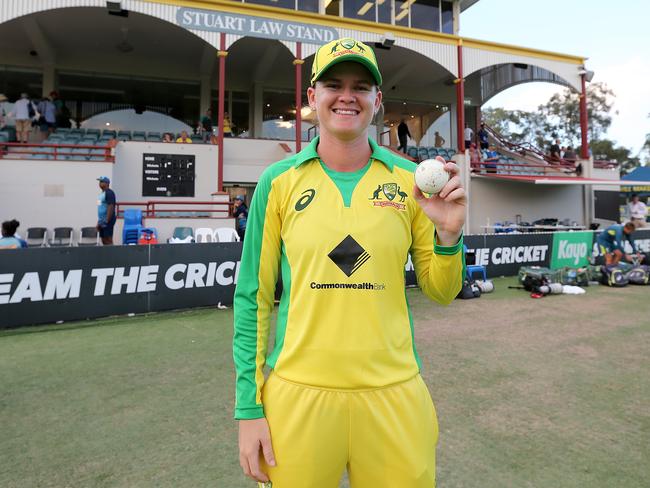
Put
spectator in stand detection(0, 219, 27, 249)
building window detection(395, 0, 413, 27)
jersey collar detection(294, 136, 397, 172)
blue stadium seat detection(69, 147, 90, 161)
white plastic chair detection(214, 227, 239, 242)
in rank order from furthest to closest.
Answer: building window detection(395, 0, 413, 27) < blue stadium seat detection(69, 147, 90, 161) < white plastic chair detection(214, 227, 239, 242) < spectator in stand detection(0, 219, 27, 249) < jersey collar detection(294, 136, 397, 172)

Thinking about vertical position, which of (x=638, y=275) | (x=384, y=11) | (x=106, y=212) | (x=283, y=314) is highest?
(x=384, y=11)

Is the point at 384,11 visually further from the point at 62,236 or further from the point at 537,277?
the point at 62,236

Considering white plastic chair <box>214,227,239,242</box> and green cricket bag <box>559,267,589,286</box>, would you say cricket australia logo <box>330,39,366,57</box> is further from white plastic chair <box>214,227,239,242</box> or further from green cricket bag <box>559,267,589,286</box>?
white plastic chair <box>214,227,239,242</box>

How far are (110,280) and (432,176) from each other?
7190 millimetres

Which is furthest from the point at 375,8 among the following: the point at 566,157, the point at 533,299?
the point at 533,299

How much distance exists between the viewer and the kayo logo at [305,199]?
1489 mm

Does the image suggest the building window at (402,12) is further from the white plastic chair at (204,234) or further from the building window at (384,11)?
the white plastic chair at (204,234)

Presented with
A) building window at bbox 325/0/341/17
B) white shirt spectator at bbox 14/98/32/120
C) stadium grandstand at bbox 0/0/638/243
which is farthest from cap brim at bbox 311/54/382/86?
building window at bbox 325/0/341/17

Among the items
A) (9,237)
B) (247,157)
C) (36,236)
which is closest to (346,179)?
(9,237)

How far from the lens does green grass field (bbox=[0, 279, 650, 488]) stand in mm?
2822

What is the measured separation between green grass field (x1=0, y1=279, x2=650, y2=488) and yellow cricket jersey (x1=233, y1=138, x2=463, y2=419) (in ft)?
5.64

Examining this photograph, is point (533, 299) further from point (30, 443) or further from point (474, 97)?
point (474, 97)

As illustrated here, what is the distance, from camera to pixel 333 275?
1.40 meters

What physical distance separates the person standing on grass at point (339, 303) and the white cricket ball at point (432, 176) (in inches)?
1.1
